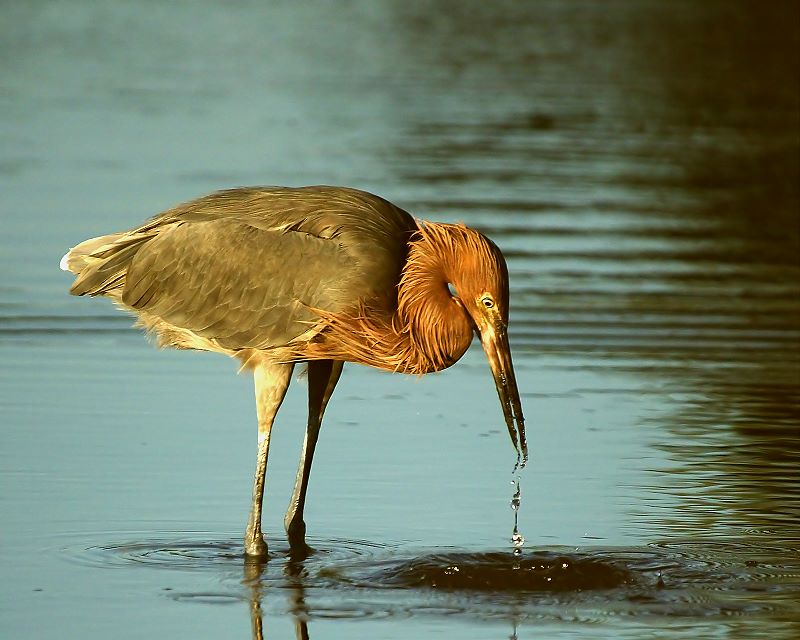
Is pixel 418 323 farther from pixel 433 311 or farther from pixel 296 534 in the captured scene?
pixel 296 534

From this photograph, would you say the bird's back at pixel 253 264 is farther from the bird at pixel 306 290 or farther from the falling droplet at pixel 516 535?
the falling droplet at pixel 516 535

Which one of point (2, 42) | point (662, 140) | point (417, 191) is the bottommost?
point (417, 191)

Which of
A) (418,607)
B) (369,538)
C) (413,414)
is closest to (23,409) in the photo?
(413,414)

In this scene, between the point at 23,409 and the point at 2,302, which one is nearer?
the point at 23,409

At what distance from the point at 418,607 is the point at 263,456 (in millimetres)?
1323

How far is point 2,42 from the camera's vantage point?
108 feet

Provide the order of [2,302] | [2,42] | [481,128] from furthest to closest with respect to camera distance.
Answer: [2,42], [481,128], [2,302]

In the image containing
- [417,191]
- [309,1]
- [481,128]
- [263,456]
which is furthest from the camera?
[309,1]

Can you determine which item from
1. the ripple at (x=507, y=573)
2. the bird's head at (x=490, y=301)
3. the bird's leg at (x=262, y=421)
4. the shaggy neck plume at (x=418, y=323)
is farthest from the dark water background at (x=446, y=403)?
the shaggy neck plume at (x=418, y=323)

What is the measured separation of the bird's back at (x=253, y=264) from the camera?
909 cm

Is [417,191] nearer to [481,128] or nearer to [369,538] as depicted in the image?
[481,128]

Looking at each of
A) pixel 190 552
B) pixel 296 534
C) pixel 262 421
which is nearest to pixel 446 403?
pixel 296 534

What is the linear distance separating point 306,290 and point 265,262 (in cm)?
32

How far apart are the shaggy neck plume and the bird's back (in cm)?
8
